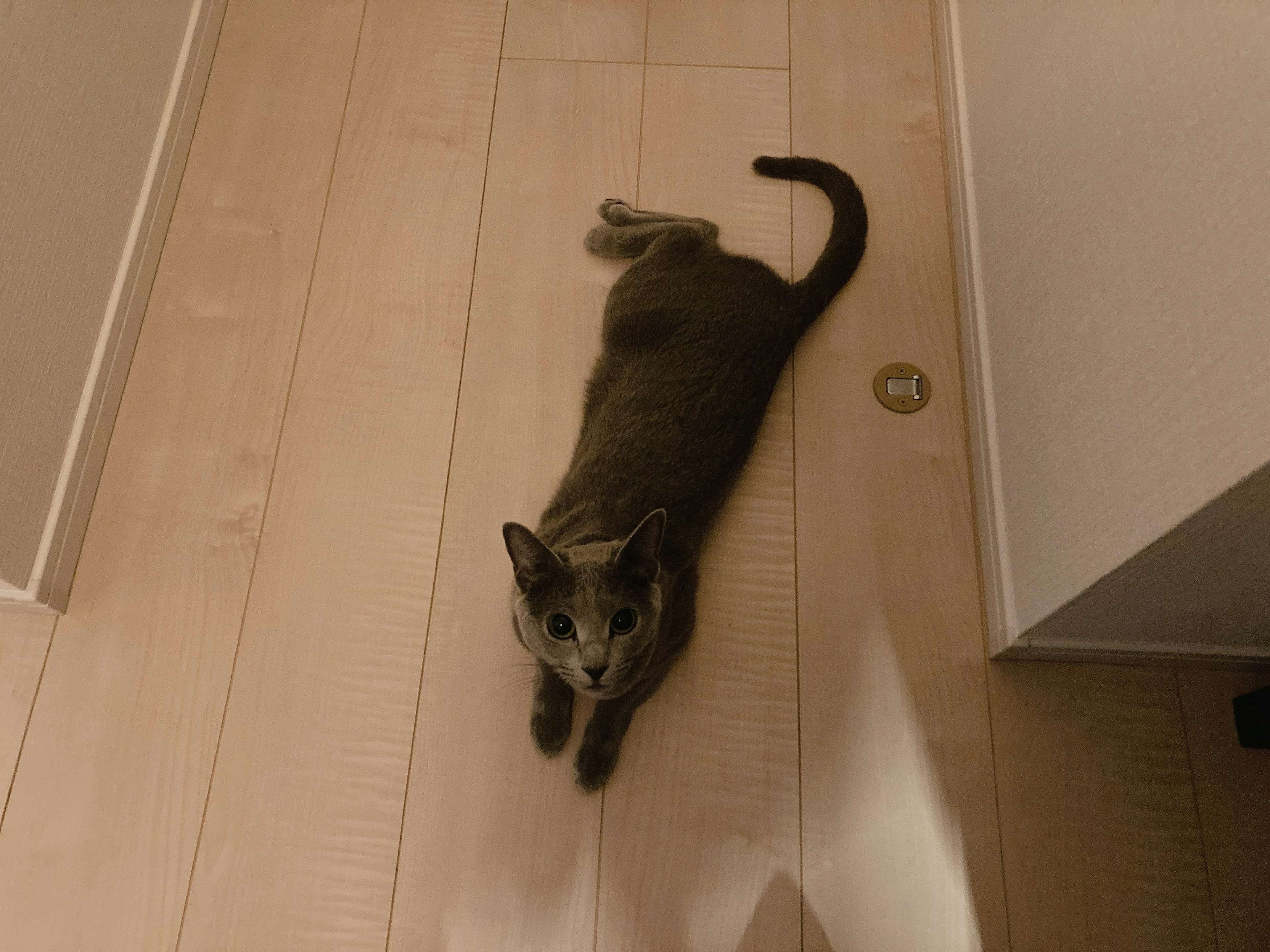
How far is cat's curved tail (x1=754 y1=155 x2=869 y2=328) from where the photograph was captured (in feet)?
4.43

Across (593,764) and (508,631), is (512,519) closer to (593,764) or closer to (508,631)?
(508,631)

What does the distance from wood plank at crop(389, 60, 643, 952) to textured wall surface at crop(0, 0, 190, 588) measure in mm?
591

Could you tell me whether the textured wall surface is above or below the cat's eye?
above

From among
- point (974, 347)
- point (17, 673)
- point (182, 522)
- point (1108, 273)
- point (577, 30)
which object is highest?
point (577, 30)

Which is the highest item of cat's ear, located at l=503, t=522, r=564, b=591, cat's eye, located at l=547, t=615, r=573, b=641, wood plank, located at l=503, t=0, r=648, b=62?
wood plank, located at l=503, t=0, r=648, b=62

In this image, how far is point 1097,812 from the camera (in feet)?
3.84

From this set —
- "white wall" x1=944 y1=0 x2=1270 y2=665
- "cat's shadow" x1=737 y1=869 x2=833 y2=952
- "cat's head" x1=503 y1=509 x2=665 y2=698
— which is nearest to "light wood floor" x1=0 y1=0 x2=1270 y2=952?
"cat's shadow" x1=737 y1=869 x2=833 y2=952

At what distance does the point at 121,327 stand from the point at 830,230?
3.98 feet

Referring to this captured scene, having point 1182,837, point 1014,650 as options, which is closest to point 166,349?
point 1014,650

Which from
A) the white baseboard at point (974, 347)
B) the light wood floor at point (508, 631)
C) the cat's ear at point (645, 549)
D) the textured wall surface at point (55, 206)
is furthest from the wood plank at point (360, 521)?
the white baseboard at point (974, 347)

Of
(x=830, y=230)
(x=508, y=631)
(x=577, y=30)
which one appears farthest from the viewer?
(x=577, y=30)

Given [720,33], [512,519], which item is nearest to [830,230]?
[720,33]

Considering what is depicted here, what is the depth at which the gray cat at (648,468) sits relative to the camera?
0.96m

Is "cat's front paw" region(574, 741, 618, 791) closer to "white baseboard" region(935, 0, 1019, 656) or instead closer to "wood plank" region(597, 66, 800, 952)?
"wood plank" region(597, 66, 800, 952)
